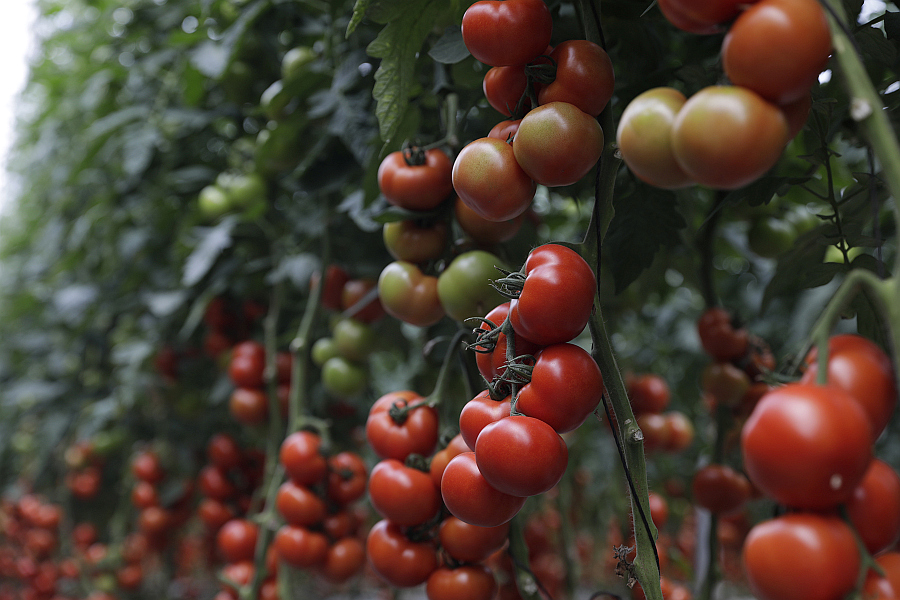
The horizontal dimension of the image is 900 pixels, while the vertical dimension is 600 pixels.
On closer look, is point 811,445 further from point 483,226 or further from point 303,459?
point 303,459

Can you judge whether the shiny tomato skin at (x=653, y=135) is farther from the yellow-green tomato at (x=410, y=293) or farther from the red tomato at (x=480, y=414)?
the yellow-green tomato at (x=410, y=293)

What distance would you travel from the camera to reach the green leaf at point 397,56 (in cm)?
52

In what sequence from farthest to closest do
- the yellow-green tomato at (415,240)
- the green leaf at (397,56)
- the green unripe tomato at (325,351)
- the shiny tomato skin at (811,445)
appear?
the green unripe tomato at (325,351), the yellow-green tomato at (415,240), the green leaf at (397,56), the shiny tomato skin at (811,445)

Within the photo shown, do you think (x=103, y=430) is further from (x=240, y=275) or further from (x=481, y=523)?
(x=481, y=523)

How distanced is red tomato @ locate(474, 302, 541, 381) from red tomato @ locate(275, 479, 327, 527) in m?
0.46

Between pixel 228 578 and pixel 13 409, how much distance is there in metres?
1.44

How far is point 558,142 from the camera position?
0.40 metres

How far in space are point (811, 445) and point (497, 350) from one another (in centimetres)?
23

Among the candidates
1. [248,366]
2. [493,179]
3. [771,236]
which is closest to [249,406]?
[248,366]

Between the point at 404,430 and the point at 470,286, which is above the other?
the point at 470,286

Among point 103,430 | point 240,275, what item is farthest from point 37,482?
point 240,275

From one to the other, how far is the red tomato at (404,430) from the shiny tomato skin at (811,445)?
0.36 metres

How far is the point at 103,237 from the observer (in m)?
1.56

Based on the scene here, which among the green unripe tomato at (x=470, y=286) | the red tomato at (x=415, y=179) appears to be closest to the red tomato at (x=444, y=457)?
the green unripe tomato at (x=470, y=286)
